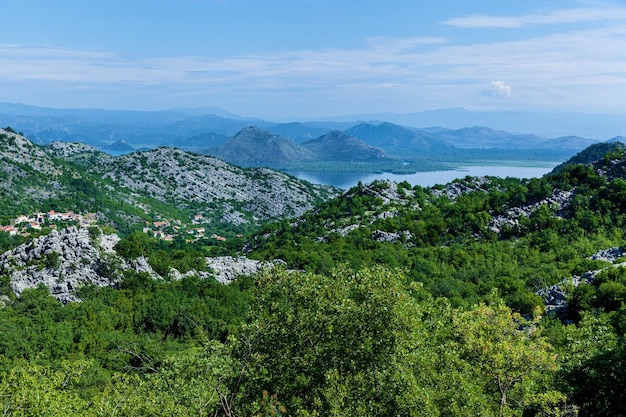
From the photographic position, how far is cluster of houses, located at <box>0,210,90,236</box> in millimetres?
110438

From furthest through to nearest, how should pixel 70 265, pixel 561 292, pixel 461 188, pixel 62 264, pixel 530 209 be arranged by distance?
pixel 461 188 < pixel 530 209 < pixel 70 265 < pixel 62 264 < pixel 561 292

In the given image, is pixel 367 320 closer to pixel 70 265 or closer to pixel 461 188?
pixel 70 265

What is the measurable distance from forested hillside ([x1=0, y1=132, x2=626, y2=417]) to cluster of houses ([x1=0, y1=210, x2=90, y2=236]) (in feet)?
173

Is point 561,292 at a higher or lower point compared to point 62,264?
higher

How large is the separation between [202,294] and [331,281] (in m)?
44.2

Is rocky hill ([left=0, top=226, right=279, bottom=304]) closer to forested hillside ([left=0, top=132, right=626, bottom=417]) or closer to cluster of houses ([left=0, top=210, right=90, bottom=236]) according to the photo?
forested hillside ([left=0, top=132, right=626, bottom=417])

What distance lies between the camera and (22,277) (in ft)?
188

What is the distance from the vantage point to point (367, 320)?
18188mm

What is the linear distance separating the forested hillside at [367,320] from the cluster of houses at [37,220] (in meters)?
52.9

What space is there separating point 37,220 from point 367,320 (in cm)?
13447

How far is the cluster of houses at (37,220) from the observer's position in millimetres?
110438

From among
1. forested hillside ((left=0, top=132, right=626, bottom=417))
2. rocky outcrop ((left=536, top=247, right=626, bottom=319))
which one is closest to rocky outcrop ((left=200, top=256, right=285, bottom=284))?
forested hillside ((left=0, top=132, right=626, bottom=417))

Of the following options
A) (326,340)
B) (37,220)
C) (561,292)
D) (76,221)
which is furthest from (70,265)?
(37,220)

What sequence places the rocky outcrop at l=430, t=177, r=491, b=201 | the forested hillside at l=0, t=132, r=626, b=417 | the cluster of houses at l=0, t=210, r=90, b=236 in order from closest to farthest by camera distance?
the forested hillside at l=0, t=132, r=626, b=417 → the cluster of houses at l=0, t=210, r=90, b=236 → the rocky outcrop at l=430, t=177, r=491, b=201
